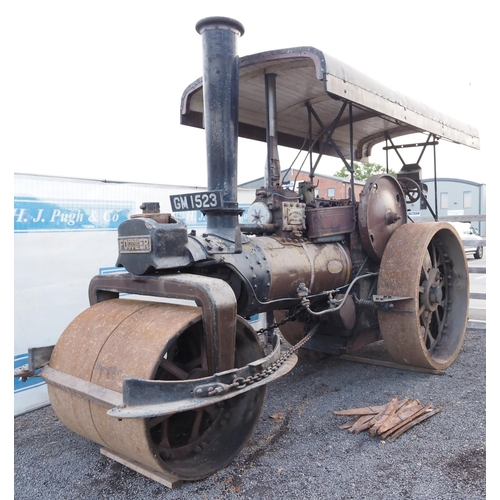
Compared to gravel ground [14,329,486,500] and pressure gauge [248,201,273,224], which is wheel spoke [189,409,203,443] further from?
pressure gauge [248,201,273,224]

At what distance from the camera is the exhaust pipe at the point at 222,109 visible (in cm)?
277

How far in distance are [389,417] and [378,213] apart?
5.38 ft

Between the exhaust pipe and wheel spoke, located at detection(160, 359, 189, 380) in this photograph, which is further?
the exhaust pipe

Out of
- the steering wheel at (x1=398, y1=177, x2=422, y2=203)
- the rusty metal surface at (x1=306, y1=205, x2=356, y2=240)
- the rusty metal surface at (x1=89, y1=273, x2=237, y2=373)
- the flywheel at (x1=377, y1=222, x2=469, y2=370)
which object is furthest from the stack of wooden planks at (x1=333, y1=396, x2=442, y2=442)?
the steering wheel at (x1=398, y1=177, x2=422, y2=203)

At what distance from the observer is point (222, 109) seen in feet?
9.16

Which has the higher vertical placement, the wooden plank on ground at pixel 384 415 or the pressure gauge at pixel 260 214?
the pressure gauge at pixel 260 214

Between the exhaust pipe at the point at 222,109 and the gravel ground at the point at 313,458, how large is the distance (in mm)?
1222

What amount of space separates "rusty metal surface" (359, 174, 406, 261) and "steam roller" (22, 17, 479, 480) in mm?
15

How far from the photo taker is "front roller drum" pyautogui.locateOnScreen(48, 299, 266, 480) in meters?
2.16

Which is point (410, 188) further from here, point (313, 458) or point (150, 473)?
point (150, 473)

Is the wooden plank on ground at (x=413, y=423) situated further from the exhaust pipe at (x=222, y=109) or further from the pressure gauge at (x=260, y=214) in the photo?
the pressure gauge at (x=260, y=214)

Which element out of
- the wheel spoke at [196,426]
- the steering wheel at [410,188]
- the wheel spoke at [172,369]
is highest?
the steering wheel at [410,188]

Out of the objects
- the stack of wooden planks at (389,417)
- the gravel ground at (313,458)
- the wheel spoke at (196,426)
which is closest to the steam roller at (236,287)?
the wheel spoke at (196,426)

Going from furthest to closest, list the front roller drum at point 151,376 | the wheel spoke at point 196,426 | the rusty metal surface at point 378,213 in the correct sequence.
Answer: the rusty metal surface at point 378,213
the wheel spoke at point 196,426
the front roller drum at point 151,376
